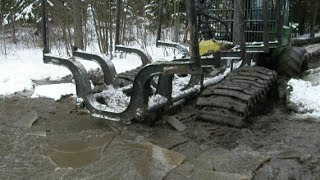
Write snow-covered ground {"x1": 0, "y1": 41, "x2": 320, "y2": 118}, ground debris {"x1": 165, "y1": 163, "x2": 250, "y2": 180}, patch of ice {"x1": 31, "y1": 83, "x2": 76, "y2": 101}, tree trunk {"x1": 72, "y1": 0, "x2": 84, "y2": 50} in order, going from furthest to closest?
tree trunk {"x1": 72, "y1": 0, "x2": 84, "y2": 50} → patch of ice {"x1": 31, "y1": 83, "x2": 76, "y2": 101} → snow-covered ground {"x1": 0, "y1": 41, "x2": 320, "y2": 118} → ground debris {"x1": 165, "y1": 163, "x2": 250, "y2": 180}

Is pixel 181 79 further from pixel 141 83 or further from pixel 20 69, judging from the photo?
pixel 20 69

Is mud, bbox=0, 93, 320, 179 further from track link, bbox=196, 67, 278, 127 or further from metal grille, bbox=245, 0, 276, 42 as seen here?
metal grille, bbox=245, 0, 276, 42

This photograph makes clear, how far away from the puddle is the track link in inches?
41.5

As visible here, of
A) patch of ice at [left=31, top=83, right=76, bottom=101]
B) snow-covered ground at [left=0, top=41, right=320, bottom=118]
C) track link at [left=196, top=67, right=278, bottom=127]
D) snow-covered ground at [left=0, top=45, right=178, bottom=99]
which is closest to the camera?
track link at [left=196, top=67, right=278, bottom=127]

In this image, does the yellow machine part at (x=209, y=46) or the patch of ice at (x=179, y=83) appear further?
the yellow machine part at (x=209, y=46)

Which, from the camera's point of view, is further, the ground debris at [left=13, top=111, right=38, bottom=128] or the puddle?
the ground debris at [left=13, top=111, right=38, bottom=128]

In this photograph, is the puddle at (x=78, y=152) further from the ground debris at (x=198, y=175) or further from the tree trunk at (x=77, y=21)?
the tree trunk at (x=77, y=21)

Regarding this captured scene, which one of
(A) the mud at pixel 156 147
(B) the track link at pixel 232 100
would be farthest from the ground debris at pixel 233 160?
(B) the track link at pixel 232 100

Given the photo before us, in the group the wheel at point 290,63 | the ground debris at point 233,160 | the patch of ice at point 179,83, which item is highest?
the wheel at point 290,63

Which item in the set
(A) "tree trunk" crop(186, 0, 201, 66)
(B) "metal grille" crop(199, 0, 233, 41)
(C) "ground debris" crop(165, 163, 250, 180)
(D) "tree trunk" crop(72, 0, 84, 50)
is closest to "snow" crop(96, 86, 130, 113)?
(A) "tree trunk" crop(186, 0, 201, 66)

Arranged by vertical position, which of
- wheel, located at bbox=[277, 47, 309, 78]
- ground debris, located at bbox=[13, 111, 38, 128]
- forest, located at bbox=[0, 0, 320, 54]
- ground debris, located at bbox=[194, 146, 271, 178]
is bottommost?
ground debris, located at bbox=[194, 146, 271, 178]

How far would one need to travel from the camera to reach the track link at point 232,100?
448 cm

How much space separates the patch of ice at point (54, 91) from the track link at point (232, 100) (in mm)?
2684

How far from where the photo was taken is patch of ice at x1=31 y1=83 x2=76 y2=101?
21.8 feet
